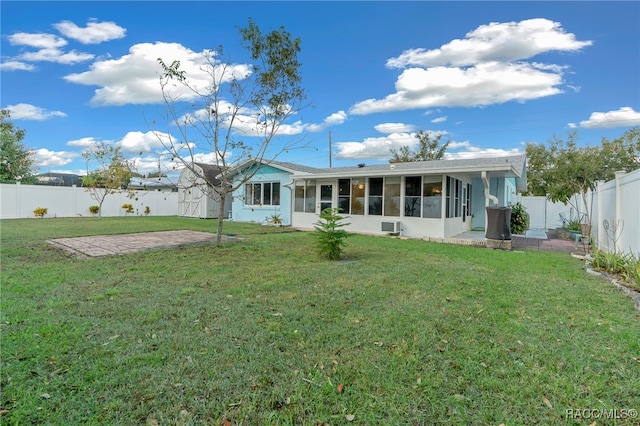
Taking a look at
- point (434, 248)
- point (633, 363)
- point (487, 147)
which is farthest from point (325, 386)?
point (487, 147)

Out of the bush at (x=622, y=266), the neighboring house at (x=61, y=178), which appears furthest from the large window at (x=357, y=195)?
Result: the neighboring house at (x=61, y=178)

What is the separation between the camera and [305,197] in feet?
50.9

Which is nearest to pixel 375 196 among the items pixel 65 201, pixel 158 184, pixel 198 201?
pixel 198 201

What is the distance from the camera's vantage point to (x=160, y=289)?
4.86 meters

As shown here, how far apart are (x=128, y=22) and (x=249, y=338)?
32.5 ft

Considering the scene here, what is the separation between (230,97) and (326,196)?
6495mm

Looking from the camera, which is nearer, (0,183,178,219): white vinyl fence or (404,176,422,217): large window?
(404,176,422,217): large window

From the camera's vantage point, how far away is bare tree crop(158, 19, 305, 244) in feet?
29.9

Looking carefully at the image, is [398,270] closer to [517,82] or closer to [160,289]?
[160,289]

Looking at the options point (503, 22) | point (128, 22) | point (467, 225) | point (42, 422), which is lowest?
point (42, 422)

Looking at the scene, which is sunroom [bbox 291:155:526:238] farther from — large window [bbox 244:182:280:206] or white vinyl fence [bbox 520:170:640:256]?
white vinyl fence [bbox 520:170:640:256]

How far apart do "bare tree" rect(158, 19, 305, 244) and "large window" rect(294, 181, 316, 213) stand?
5713 mm

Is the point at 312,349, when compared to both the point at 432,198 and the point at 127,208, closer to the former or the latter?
the point at 432,198

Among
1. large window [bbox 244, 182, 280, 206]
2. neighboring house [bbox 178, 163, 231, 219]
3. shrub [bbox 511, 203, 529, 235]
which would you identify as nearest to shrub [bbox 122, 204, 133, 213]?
neighboring house [bbox 178, 163, 231, 219]
